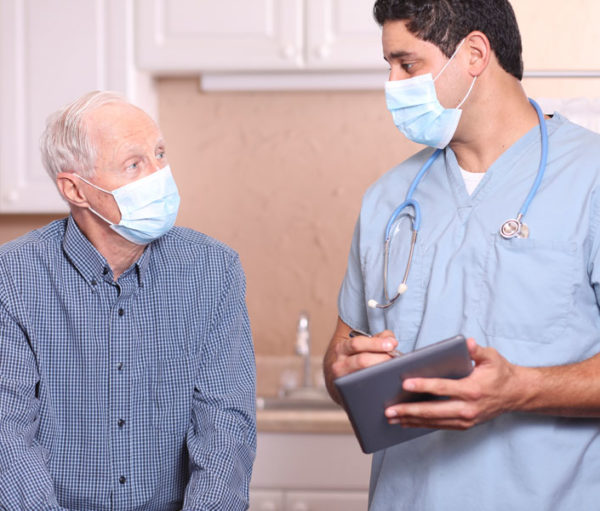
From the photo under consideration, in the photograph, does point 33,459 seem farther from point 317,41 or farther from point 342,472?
point 317,41

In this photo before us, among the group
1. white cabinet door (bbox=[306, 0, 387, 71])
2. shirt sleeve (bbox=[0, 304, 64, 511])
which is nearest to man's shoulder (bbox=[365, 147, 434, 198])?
shirt sleeve (bbox=[0, 304, 64, 511])

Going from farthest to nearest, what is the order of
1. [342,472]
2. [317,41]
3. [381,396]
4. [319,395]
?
1. [319,395]
2. [317,41]
3. [342,472]
4. [381,396]

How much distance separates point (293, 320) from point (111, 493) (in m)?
1.54

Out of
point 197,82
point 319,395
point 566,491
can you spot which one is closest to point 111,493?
point 566,491

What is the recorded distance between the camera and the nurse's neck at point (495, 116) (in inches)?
50.2

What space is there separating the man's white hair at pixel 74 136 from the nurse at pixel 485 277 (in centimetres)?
51

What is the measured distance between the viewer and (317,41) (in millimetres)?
2439

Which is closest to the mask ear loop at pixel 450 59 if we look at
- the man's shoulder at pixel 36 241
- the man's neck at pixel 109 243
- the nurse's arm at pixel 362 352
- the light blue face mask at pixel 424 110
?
Result: the light blue face mask at pixel 424 110

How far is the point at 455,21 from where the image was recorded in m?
1.26

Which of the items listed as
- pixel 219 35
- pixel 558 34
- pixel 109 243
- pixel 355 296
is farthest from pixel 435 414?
pixel 219 35

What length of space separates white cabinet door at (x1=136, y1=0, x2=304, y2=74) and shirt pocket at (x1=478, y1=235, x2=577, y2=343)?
1.43 meters

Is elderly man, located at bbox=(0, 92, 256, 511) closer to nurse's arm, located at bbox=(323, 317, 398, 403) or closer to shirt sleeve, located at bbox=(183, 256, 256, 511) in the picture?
shirt sleeve, located at bbox=(183, 256, 256, 511)

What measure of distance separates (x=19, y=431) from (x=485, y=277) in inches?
30.5

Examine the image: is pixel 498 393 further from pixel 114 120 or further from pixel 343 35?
pixel 343 35
